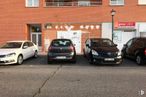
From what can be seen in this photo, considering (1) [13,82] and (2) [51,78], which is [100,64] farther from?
(1) [13,82]

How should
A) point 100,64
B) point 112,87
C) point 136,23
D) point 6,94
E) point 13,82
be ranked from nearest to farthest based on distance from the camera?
point 6,94
point 112,87
point 13,82
point 100,64
point 136,23

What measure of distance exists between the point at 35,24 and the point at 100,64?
1479cm

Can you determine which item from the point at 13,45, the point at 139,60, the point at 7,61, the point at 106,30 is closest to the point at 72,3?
the point at 106,30

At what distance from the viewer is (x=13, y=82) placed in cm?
1091

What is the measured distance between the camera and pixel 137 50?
1778cm

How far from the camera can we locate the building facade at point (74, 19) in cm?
2911

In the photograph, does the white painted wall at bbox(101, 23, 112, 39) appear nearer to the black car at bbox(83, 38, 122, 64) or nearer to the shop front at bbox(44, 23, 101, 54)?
the shop front at bbox(44, 23, 101, 54)

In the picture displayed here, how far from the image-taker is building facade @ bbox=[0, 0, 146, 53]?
95.5 ft

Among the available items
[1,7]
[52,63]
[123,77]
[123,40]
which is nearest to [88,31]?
[123,40]

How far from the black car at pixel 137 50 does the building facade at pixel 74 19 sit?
30.0ft

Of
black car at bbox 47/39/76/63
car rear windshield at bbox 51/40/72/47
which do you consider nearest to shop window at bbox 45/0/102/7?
car rear windshield at bbox 51/40/72/47

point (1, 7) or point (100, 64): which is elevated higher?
point (1, 7)

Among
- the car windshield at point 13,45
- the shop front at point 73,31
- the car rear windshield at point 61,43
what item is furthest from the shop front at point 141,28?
the car windshield at point 13,45

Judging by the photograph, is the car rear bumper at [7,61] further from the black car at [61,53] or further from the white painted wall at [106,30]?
the white painted wall at [106,30]
